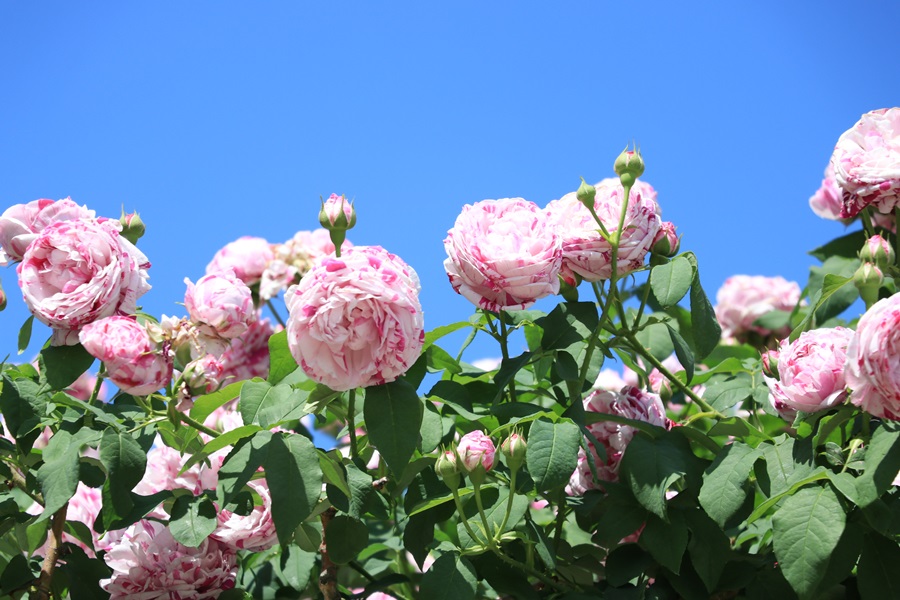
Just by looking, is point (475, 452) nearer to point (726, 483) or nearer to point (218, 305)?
point (726, 483)

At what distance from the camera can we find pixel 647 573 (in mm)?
1869

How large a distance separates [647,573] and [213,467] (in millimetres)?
870

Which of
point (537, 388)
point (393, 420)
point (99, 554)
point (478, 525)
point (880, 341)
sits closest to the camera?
point (880, 341)

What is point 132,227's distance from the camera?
1.93m

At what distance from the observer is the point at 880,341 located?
146 cm

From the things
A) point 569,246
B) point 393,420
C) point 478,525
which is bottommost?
point 478,525

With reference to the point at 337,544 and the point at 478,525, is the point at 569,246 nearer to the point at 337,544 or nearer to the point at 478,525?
the point at 478,525

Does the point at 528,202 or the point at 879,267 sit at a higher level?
the point at 528,202

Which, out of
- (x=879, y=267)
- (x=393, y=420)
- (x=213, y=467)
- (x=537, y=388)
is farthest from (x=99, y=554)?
(x=879, y=267)

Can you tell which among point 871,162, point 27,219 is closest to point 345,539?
point 27,219

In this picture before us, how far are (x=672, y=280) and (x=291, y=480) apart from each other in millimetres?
785

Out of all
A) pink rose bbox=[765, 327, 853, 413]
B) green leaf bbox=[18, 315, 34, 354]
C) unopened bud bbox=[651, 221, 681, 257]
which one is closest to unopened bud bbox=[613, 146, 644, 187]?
unopened bud bbox=[651, 221, 681, 257]

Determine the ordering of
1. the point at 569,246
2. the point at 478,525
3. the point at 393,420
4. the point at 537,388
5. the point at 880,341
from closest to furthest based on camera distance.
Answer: the point at 880,341
the point at 393,420
the point at 478,525
the point at 569,246
the point at 537,388

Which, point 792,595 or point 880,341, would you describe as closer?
point 880,341
